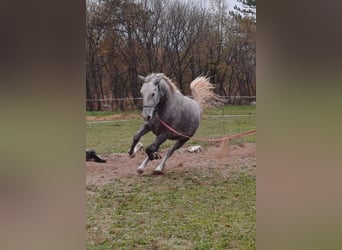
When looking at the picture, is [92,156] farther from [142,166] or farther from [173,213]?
[173,213]

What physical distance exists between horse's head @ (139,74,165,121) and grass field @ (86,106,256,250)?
6 cm

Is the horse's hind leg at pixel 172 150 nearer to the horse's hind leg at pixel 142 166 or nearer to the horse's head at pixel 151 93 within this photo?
the horse's hind leg at pixel 142 166

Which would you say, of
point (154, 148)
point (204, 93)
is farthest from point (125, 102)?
point (204, 93)

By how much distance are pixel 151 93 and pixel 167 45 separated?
22cm

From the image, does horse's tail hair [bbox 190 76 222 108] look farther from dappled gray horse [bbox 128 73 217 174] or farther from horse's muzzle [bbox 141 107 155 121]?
horse's muzzle [bbox 141 107 155 121]

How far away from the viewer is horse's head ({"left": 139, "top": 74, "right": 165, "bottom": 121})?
5.56ft

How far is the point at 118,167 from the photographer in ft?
5.60

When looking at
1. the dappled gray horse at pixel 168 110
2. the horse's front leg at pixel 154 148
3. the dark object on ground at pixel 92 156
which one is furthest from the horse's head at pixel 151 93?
the dark object on ground at pixel 92 156

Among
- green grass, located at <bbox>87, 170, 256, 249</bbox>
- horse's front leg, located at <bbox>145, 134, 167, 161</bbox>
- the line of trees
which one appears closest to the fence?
the line of trees

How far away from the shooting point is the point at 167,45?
1679 millimetres
